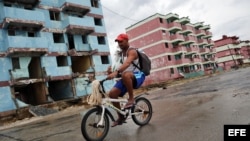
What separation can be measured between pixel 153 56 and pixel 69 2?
2524cm

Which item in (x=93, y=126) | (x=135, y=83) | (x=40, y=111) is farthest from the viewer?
(x=40, y=111)

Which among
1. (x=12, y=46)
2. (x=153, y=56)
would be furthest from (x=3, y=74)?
(x=153, y=56)

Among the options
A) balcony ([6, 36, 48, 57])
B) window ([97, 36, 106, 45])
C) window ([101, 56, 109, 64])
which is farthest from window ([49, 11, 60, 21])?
window ([101, 56, 109, 64])

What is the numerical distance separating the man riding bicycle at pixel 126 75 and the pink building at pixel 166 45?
43.2 metres

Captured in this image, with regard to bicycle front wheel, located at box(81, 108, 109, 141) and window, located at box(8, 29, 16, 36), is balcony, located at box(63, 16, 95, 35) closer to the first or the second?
window, located at box(8, 29, 16, 36)

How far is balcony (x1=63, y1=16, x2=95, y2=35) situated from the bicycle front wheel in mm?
24560

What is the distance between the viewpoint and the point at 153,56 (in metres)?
49.8

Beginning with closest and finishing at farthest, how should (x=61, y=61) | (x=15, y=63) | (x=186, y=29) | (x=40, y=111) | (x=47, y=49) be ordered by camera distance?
(x=40, y=111), (x=15, y=63), (x=47, y=49), (x=61, y=61), (x=186, y=29)

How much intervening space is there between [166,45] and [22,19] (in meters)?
32.5

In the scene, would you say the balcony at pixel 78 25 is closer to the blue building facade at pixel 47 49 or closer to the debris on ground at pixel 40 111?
the blue building facade at pixel 47 49

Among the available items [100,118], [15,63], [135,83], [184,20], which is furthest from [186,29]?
[100,118]

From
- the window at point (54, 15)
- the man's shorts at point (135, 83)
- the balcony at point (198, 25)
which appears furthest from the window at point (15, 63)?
the balcony at point (198, 25)

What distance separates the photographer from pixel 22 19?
2269cm

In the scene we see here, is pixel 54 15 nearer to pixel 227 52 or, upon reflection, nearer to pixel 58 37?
pixel 58 37
